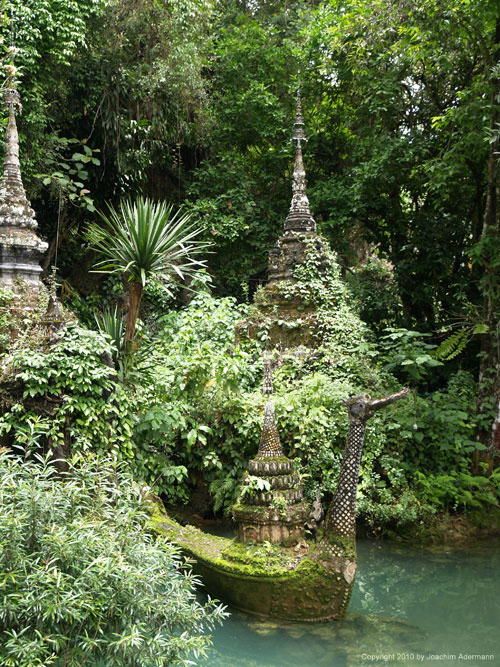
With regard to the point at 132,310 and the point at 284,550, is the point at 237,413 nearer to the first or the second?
the point at 132,310

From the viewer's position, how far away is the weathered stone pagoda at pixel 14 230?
576 centimetres

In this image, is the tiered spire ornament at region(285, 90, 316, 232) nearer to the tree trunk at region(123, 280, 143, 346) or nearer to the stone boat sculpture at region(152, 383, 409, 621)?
the tree trunk at region(123, 280, 143, 346)

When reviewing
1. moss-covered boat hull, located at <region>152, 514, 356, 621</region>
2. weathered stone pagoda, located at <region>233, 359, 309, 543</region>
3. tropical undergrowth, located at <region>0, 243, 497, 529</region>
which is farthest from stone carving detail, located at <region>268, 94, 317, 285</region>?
moss-covered boat hull, located at <region>152, 514, 356, 621</region>

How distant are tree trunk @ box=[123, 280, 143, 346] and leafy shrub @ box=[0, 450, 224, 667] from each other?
2.39m

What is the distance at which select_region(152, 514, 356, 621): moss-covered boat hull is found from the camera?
421 centimetres

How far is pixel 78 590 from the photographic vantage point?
253 centimetres

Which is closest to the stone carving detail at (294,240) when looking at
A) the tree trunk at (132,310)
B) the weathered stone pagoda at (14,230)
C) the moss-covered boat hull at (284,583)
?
the tree trunk at (132,310)

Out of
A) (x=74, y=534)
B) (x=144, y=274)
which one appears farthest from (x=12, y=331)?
(x=74, y=534)

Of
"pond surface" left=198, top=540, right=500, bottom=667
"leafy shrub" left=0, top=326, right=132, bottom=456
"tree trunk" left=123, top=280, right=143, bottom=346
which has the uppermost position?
"tree trunk" left=123, top=280, right=143, bottom=346

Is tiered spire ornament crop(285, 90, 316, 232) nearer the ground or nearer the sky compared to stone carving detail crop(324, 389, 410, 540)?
nearer the sky

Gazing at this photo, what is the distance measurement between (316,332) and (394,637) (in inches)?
164

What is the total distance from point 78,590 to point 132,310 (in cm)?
302

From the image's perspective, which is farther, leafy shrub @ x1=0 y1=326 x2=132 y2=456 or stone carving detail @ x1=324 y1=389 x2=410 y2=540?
leafy shrub @ x1=0 y1=326 x2=132 y2=456

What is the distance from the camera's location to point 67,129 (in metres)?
9.47
